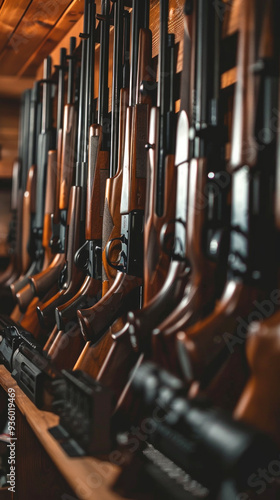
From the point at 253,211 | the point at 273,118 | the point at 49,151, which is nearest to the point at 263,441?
the point at 253,211

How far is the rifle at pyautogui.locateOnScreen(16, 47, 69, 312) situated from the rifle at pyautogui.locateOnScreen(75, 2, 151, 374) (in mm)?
816

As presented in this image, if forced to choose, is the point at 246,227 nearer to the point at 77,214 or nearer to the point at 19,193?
the point at 77,214

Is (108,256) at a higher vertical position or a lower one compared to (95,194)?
lower

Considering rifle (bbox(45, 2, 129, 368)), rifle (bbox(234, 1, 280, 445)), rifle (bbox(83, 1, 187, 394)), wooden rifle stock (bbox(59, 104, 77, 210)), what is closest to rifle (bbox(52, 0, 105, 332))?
rifle (bbox(45, 2, 129, 368))

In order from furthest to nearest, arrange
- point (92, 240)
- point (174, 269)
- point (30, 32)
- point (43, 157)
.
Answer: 1. point (43, 157)
2. point (30, 32)
3. point (92, 240)
4. point (174, 269)

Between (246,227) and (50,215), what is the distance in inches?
77.3

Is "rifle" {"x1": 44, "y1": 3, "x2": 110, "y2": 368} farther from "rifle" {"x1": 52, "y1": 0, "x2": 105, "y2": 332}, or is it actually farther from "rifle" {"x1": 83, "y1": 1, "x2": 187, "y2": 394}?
"rifle" {"x1": 83, "y1": 1, "x2": 187, "y2": 394}

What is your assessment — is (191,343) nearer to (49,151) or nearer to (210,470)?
(210,470)

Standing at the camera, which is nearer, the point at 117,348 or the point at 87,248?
the point at 117,348

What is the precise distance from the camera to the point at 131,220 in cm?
191

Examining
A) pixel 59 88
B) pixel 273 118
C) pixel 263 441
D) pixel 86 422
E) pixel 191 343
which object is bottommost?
pixel 86 422

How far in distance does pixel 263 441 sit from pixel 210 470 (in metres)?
0.13

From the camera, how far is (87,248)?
2.33 meters

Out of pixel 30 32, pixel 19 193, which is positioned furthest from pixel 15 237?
pixel 30 32
